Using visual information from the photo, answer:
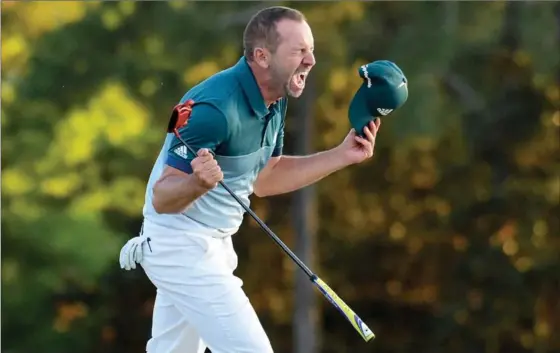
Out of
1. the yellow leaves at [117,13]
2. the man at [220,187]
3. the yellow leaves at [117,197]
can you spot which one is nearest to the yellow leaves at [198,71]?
the yellow leaves at [117,13]

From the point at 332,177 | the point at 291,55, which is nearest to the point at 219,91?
the point at 291,55

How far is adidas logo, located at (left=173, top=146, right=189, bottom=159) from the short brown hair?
1.22 ft

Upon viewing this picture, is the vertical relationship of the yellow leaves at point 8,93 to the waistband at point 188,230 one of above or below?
above

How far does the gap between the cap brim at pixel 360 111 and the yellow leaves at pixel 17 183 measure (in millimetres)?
8267

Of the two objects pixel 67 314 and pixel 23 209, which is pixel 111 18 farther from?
pixel 67 314

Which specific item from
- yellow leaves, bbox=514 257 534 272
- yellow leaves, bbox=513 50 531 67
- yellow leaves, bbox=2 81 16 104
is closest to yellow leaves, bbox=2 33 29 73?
yellow leaves, bbox=2 81 16 104

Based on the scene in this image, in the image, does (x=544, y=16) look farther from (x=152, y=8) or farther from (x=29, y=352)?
(x=29, y=352)

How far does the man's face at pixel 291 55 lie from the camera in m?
3.86

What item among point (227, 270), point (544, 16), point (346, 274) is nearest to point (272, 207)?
point (346, 274)

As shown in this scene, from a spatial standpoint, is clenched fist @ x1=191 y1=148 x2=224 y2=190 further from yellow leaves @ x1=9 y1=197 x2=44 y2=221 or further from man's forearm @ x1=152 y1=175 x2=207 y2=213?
yellow leaves @ x1=9 y1=197 x2=44 y2=221

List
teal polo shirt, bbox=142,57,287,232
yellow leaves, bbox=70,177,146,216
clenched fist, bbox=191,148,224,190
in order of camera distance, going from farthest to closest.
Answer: yellow leaves, bbox=70,177,146,216, teal polo shirt, bbox=142,57,287,232, clenched fist, bbox=191,148,224,190

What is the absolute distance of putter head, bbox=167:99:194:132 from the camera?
3643mm

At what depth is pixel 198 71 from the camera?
37.6 feet

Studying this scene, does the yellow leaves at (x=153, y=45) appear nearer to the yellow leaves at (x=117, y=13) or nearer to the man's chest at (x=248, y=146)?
the yellow leaves at (x=117, y=13)
